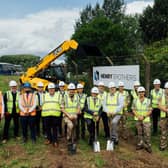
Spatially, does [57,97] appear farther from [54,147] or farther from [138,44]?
[138,44]

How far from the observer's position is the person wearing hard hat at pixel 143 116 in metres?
10.4

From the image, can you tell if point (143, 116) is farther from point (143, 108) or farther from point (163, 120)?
point (163, 120)

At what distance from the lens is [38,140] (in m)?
11.3

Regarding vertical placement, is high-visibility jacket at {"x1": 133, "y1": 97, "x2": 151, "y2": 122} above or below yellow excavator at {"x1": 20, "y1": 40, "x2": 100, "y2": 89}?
below

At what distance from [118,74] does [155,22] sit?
73.1 feet

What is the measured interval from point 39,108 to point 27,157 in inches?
73.5

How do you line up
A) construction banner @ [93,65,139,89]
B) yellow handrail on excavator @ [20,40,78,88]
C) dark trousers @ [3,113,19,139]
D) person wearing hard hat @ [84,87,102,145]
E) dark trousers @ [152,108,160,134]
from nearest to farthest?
person wearing hard hat @ [84,87,102,145] → dark trousers @ [3,113,19,139] → dark trousers @ [152,108,160,134] → construction banner @ [93,65,139,89] → yellow handrail on excavator @ [20,40,78,88]

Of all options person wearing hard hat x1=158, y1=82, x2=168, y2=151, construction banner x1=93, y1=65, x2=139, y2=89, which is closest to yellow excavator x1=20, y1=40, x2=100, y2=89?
construction banner x1=93, y1=65, x2=139, y2=89

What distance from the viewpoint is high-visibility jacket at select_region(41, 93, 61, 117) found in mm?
10445

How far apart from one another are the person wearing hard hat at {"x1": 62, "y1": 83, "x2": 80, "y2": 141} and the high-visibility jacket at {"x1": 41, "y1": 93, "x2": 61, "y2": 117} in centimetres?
20

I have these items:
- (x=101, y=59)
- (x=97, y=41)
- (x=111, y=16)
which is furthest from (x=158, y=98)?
(x=111, y=16)

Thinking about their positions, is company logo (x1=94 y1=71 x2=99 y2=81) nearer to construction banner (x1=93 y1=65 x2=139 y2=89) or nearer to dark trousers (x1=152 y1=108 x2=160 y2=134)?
construction banner (x1=93 y1=65 x2=139 y2=89)

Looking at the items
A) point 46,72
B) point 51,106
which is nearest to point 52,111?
point 51,106

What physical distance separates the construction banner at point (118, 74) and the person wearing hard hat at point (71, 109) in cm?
385
